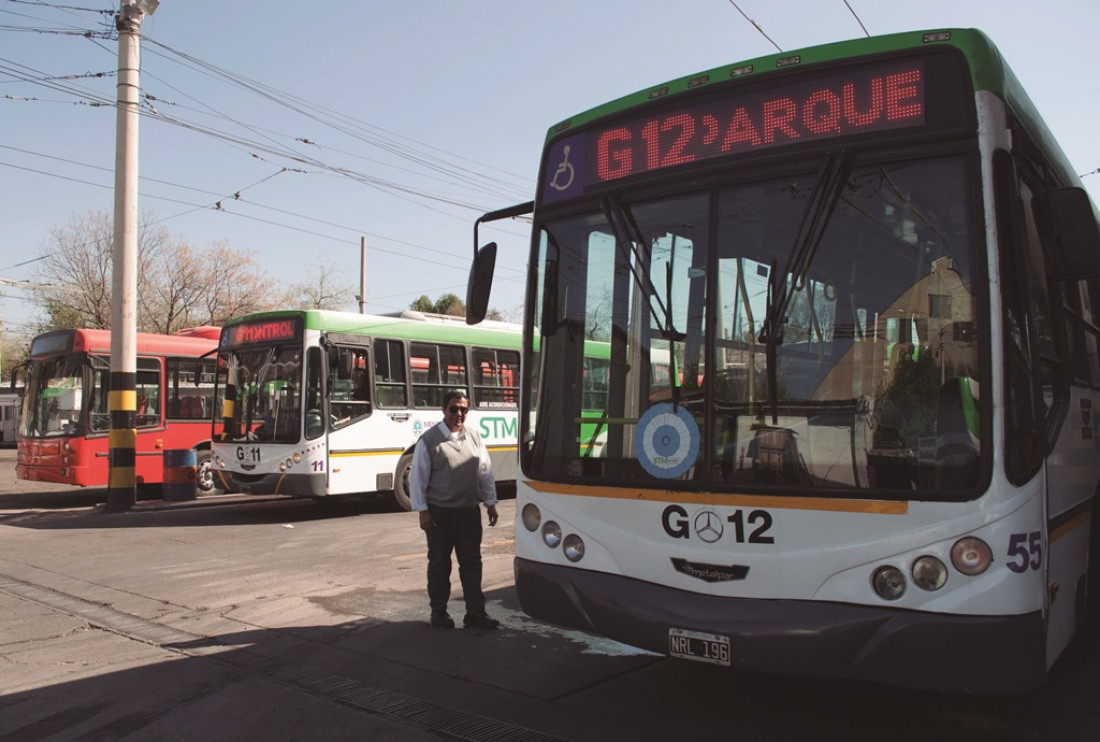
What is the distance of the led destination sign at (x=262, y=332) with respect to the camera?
13562mm

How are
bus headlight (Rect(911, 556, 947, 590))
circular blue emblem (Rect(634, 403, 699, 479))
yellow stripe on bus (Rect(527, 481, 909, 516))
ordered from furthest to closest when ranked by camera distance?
circular blue emblem (Rect(634, 403, 699, 479)) → yellow stripe on bus (Rect(527, 481, 909, 516)) → bus headlight (Rect(911, 556, 947, 590))

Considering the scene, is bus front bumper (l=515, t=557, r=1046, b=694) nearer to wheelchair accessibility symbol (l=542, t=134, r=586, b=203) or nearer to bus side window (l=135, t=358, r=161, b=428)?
wheelchair accessibility symbol (l=542, t=134, r=586, b=203)

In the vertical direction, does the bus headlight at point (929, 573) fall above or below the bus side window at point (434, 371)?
below

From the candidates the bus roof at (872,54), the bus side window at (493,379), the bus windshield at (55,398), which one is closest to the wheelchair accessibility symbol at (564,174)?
the bus roof at (872,54)

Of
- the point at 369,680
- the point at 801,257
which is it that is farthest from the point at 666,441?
the point at 369,680

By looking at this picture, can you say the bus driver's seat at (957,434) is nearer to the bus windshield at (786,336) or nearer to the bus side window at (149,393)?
the bus windshield at (786,336)

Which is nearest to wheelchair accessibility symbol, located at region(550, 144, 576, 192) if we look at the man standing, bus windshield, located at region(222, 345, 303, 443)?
the man standing

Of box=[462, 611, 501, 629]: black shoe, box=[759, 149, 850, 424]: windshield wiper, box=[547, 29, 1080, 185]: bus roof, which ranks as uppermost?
box=[547, 29, 1080, 185]: bus roof

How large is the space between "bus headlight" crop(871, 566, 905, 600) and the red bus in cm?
1397

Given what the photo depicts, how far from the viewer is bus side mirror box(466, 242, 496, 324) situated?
5.64 meters

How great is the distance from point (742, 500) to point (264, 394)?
35.7 feet

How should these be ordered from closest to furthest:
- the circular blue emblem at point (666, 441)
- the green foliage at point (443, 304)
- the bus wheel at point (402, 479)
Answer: the circular blue emblem at point (666, 441) < the bus wheel at point (402, 479) < the green foliage at point (443, 304)

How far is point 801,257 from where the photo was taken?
4.23 meters

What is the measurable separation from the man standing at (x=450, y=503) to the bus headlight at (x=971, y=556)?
12.0 ft
